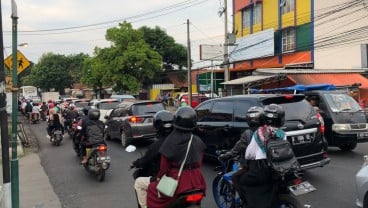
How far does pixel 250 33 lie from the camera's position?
140 ft

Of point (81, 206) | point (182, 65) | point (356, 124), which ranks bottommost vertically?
point (81, 206)

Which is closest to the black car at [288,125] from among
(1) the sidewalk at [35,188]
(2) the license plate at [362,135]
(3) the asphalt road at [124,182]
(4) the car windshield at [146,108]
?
(3) the asphalt road at [124,182]

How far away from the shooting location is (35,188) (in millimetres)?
9266

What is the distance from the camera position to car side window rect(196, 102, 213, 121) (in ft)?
34.1

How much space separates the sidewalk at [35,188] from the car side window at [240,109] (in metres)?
3.99

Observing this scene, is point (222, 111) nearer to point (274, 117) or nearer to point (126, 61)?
point (274, 117)

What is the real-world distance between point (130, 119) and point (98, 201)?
23.2ft

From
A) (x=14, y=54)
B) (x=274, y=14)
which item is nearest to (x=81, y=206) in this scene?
(x=14, y=54)

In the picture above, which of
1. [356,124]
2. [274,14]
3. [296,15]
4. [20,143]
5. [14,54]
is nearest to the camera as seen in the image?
[14,54]

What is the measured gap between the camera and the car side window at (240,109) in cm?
883

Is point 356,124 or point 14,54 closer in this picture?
point 14,54

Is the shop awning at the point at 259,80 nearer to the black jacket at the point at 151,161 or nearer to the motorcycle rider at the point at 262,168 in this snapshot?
the motorcycle rider at the point at 262,168

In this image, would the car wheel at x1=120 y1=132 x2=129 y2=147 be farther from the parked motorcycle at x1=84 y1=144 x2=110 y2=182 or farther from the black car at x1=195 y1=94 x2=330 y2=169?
Answer: the black car at x1=195 y1=94 x2=330 y2=169

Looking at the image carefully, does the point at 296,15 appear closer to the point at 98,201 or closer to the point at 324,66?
the point at 324,66
